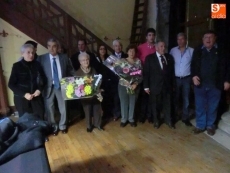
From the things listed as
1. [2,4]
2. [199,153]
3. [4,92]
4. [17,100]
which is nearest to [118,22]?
[2,4]

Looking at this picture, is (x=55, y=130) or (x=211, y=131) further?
(x=55, y=130)

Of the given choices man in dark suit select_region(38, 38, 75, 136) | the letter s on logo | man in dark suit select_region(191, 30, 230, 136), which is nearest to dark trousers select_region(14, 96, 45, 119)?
man in dark suit select_region(38, 38, 75, 136)

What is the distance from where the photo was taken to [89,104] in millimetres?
3383

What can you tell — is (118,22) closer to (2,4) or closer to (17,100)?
(2,4)

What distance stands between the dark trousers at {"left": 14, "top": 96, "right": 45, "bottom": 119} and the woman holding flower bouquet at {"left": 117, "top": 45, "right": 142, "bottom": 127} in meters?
1.14

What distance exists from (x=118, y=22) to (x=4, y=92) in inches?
116

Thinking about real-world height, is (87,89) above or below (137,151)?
above

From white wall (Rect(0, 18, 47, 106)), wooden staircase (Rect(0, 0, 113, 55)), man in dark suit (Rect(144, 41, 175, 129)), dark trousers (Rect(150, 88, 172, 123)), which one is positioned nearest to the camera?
man in dark suit (Rect(144, 41, 175, 129))

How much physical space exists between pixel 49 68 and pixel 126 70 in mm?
1061

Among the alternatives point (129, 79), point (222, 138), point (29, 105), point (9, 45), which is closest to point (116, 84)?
point (129, 79)

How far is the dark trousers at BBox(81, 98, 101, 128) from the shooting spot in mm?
3387

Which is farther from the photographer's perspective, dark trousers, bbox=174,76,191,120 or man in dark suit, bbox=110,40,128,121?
man in dark suit, bbox=110,40,128,121

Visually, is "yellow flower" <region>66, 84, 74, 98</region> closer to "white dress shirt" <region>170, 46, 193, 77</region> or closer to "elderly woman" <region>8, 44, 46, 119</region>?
→ "elderly woman" <region>8, 44, 46, 119</region>

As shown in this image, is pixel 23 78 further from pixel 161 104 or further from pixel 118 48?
pixel 161 104
